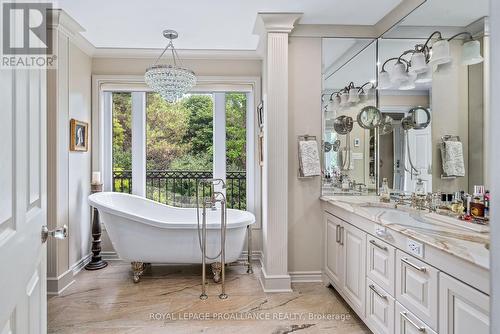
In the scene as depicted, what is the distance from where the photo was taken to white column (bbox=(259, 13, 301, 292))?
2.71 metres

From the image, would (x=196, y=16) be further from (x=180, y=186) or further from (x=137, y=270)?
(x=137, y=270)

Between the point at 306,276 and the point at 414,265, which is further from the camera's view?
the point at 306,276

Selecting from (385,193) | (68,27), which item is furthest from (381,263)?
(68,27)

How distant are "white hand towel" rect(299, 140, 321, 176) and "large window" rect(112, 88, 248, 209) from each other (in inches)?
42.3

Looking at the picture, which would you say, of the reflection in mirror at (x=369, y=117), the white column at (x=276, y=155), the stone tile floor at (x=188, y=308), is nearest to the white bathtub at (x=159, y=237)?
the stone tile floor at (x=188, y=308)

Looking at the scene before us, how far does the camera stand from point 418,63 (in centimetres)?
224

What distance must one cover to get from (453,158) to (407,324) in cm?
105

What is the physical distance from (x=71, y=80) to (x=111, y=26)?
69cm

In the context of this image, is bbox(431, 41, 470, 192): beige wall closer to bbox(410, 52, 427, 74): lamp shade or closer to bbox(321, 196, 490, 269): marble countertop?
bbox(410, 52, 427, 74): lamp shade

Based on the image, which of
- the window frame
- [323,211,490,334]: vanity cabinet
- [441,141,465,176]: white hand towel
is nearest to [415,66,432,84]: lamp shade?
[441,141,465,176]: white hand towel

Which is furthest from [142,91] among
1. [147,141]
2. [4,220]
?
[4,220]

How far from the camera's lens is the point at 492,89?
566mm

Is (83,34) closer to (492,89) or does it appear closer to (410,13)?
(410,13)

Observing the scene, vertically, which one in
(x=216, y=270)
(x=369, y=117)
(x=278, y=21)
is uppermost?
(x=278, y=21)
